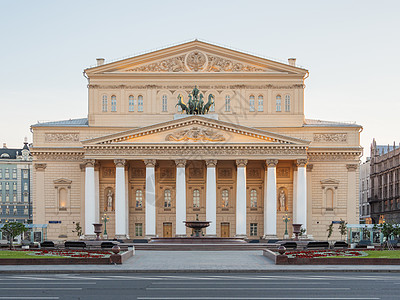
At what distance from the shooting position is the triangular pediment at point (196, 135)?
236ft

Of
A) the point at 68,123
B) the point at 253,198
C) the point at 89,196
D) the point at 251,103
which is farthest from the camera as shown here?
the point at 251,103

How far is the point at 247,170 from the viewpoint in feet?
256

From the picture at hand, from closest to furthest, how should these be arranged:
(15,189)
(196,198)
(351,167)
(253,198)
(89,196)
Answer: (89,196)
(351,167)
(196,198)
(253,198)
(15,189)

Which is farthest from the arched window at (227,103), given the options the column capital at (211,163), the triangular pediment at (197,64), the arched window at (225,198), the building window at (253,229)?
the building window at (253,229)

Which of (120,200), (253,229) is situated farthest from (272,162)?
(120,200)

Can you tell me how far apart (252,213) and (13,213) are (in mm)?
76680

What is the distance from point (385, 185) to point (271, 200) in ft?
166

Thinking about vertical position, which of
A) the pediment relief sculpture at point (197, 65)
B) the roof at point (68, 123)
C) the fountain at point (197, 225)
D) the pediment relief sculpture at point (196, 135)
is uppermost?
the pediment relief sculpture at point (197, 65)

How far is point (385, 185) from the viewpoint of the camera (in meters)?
117

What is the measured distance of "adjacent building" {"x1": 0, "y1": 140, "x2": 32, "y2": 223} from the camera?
139625mm

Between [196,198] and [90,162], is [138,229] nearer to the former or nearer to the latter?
[196,198]

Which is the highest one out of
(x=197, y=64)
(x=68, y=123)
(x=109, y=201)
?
(x=197, y=64)

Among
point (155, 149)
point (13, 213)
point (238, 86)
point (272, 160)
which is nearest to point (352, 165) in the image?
point (272, 160)

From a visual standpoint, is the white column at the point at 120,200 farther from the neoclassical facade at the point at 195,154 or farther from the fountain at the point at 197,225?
the fountain at the point at 197,225
